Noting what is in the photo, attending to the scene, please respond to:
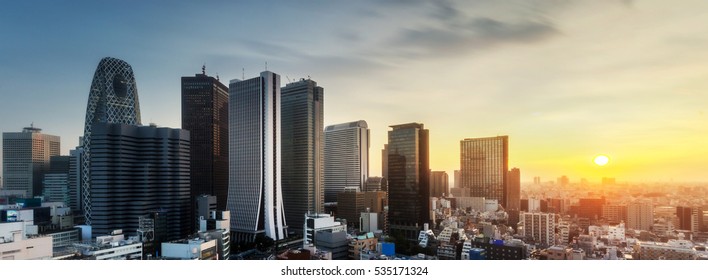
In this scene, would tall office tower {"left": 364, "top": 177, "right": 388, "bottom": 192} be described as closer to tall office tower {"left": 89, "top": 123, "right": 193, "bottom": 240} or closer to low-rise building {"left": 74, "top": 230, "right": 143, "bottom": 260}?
tall office tower {"left": 89, "top": 123, "right": 193, "bottom": 240}

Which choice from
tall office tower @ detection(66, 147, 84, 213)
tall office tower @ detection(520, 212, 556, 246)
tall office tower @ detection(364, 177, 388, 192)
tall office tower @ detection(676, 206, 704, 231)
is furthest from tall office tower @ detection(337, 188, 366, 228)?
tall office tower @ detection(676, 206, 704, 231)

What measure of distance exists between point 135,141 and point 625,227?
934cm

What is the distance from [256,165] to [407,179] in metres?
4.57

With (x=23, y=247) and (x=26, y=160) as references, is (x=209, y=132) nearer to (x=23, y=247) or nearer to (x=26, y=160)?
→ (x=26, y=160)

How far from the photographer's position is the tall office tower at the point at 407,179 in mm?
12310

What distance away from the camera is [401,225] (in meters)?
11.9

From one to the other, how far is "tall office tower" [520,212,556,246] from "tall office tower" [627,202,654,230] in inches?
63.8

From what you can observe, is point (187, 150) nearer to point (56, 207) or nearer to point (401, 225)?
point (56, 207)

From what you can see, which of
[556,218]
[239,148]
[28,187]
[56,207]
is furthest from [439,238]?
[56,207]

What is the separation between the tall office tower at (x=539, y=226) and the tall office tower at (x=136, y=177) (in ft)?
22.7

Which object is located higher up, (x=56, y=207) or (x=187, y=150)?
(x=187, y=150)

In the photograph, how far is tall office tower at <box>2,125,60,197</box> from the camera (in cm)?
523
